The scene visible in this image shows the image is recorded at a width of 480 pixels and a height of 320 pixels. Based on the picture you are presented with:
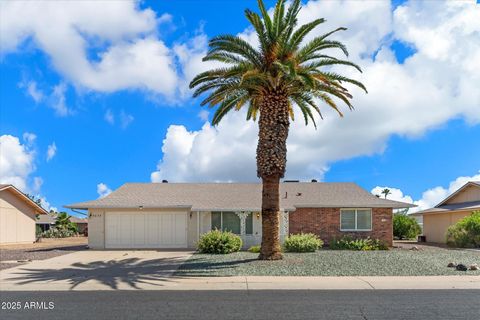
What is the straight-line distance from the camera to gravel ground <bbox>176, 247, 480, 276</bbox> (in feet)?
52.3

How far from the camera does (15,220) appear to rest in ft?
118

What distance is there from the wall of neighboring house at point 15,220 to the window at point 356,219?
77.2 feet

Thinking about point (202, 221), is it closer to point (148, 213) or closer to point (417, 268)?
point (148, 213)

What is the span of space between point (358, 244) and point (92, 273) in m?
15.1

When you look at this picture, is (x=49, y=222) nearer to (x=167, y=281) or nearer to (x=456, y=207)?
(x=456, y=207)

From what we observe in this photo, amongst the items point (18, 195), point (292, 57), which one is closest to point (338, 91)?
point (292, 57)

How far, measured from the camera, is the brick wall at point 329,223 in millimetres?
27906

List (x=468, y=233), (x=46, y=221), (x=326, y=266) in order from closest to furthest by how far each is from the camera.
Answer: (x=326, y=266) → (x=468, y=233) → (x=46, y=221)

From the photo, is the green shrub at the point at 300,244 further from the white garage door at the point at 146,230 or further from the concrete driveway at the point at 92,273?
the white garage door at the point at 146,230

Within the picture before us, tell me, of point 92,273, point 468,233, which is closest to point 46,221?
point 92,273

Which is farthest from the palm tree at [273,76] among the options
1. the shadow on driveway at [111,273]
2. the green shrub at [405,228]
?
the green shrub at [405,228]

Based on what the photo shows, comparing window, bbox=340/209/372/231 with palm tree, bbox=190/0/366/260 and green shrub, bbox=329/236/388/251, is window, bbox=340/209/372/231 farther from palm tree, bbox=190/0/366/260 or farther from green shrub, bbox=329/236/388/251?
palm tree, bbox=190/0/366/260

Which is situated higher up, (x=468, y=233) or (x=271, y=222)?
(x=271, y=222)

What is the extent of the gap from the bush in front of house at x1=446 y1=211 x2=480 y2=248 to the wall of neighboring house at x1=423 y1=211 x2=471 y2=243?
3660 mm
